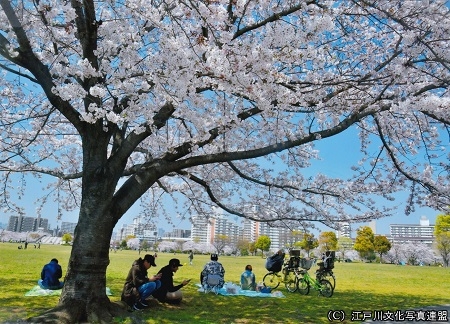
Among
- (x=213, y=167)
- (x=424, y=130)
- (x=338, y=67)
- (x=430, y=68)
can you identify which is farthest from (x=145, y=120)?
(x=424, y=130)

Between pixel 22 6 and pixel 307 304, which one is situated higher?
pixel 22 6

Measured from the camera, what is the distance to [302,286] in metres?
→ 9.88

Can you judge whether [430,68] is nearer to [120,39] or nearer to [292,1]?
[292,1]

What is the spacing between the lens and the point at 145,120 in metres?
5.30

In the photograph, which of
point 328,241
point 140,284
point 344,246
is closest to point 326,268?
point 140,284

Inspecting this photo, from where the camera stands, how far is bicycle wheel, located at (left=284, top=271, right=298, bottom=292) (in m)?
10.0

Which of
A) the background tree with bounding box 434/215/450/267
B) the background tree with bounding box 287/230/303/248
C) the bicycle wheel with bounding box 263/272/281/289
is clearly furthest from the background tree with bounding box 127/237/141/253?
the bicycle wheel with bounding box 263/272/281/289

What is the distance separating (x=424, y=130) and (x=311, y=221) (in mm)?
3356

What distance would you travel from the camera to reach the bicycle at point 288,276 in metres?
10.0

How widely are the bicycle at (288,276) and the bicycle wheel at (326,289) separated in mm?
741

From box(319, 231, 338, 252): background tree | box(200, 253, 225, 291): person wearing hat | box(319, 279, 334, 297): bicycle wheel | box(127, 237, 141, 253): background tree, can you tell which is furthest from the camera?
box(127, 237, 141, 253): background tree

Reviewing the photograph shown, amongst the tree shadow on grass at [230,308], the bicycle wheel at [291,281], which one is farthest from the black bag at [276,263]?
the tree shadow on grass at [230,308]

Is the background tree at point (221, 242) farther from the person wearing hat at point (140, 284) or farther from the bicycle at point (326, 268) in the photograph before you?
the person wearing hat at point (140, 284)

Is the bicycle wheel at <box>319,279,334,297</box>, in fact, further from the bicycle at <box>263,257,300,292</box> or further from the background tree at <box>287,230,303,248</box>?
the background tree at <box>287,230,303,248</box>
